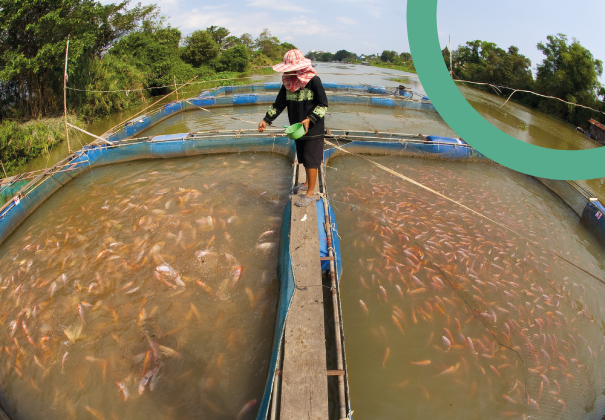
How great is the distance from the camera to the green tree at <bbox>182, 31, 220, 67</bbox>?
27.0 m

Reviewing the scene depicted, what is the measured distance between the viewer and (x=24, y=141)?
7.79 metres

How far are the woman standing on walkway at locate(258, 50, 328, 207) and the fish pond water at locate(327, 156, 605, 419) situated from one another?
140 cm

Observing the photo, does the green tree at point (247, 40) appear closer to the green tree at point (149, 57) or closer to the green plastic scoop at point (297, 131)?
the green tree at point (149, 57)

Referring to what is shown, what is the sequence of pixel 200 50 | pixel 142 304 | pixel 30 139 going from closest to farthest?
pixel 142 304 < pixel 30 139 < pixel 200 50

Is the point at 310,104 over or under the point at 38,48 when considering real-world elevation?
under

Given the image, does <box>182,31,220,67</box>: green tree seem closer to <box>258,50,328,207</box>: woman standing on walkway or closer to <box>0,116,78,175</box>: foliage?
<box>0,116,78,175</box>: foliage

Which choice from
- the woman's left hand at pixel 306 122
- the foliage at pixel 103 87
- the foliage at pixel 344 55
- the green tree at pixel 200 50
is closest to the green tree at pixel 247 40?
the green tree at pixel 200 50

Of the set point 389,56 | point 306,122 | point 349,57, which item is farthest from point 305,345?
point 349,57

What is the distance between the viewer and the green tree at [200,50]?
2695 centimetres

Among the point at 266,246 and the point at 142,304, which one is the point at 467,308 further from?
the point at 142,304

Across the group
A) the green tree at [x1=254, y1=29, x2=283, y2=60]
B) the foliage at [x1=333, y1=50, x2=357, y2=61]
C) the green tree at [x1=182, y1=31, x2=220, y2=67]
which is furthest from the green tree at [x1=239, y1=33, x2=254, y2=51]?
the foliage at [x1=333, y1=50, x2=357, y2=61]

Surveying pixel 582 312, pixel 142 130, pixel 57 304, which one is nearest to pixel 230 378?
pixel 57 304

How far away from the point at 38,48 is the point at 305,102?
10474 millimetres

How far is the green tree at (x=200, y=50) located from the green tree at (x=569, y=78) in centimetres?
2428
